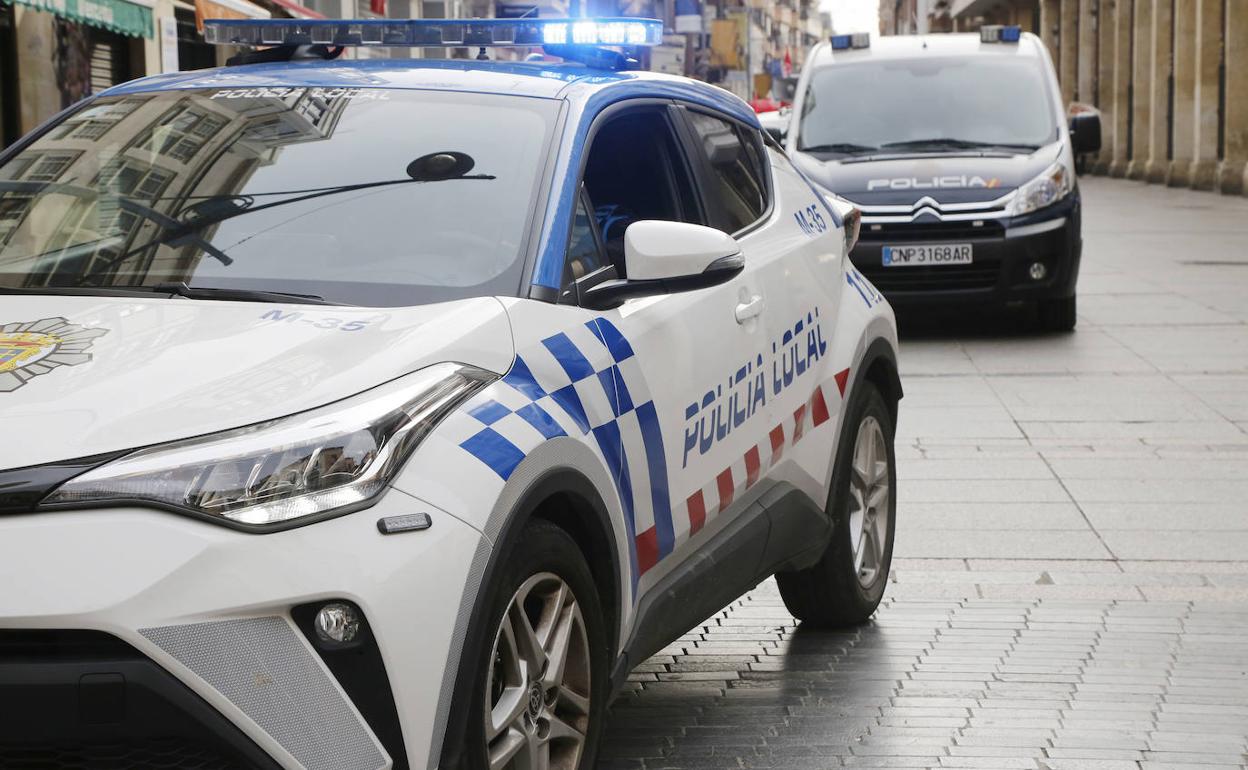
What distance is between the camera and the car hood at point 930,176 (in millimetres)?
13359

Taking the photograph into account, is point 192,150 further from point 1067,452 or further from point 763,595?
point 1067,452

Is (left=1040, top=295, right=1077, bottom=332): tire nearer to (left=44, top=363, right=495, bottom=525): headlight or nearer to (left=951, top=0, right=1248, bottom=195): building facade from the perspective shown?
(left=44, top=363, right=495, bottom=525): headlight

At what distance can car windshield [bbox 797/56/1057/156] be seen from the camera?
46.2 feet

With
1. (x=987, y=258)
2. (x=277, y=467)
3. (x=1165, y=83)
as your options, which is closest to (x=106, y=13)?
(x=987, y=258)

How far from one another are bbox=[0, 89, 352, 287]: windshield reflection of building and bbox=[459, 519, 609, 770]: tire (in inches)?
38.9

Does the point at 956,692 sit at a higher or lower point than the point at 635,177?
lower

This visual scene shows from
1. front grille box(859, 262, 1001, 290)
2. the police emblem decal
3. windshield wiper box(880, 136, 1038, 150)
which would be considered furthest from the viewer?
windshield wiper box(880, 136, 1038, 150)

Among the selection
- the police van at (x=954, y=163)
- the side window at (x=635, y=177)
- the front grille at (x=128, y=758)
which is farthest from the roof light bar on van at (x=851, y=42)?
the front grille at (x=128, y=758)

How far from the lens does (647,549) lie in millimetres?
3943

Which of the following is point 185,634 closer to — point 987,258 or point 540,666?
point 540,666

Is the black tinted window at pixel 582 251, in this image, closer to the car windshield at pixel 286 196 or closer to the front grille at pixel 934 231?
the car windshield at pixel 286 196

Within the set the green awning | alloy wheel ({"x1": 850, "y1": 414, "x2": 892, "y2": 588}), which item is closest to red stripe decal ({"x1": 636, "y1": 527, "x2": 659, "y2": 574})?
alloy wheel ({"x1": 850, "y1": 414, "x2": 892, "y2": 588})

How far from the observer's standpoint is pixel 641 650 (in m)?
3.96

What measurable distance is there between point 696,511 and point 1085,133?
36.9 ft
